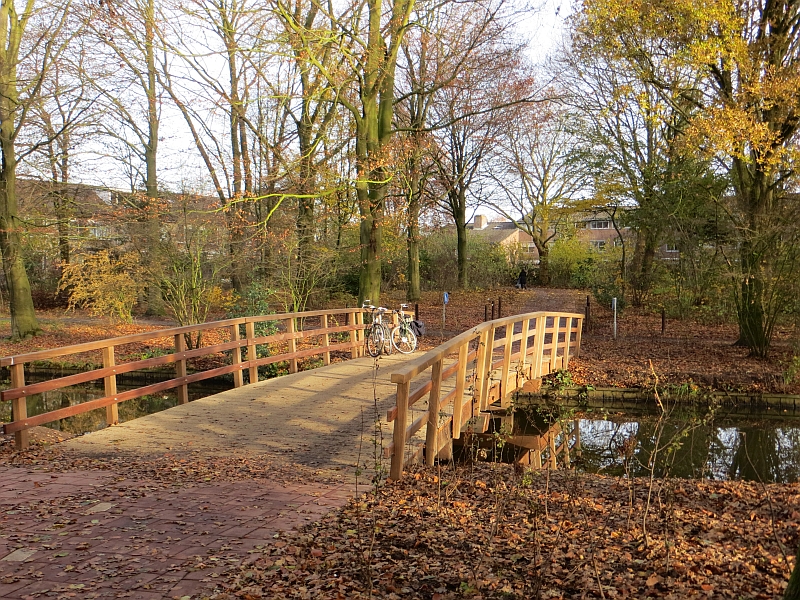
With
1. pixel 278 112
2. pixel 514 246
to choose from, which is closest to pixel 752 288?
pixel 278 112

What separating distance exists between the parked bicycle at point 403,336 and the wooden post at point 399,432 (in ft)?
25.5

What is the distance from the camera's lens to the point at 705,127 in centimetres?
1290

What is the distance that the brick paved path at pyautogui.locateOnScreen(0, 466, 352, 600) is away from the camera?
3498 mm

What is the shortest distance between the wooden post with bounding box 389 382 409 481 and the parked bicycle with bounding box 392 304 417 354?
7787 millimetres

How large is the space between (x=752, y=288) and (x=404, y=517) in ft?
39.8

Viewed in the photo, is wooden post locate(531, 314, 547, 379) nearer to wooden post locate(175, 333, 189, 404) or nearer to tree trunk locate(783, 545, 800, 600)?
wooden post locate(175, 333, 189, 404)

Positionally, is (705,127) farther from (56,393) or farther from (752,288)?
(56,393)

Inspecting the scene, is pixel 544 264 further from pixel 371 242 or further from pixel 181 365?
pixel 181 365

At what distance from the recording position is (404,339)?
13.8m

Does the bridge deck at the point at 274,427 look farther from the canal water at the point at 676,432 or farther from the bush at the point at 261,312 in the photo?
the bush at the point at 261,312

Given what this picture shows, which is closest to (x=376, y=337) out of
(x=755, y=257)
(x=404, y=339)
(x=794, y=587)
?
(x=404, y=339)

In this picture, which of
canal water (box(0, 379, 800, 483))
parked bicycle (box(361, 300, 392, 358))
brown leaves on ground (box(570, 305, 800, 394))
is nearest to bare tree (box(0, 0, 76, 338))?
canal water (box(0, 379, 800, 483))

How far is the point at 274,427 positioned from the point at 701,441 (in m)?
6.93

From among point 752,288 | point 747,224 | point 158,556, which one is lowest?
point 158,556
